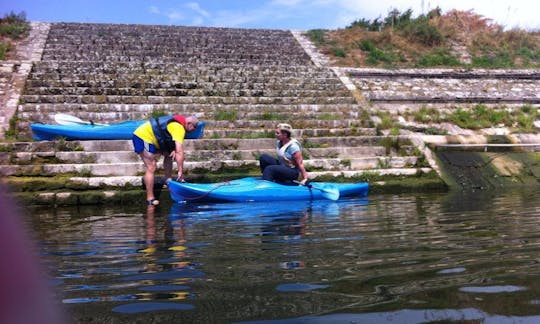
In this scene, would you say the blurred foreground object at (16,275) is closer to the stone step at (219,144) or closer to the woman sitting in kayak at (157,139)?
the woman sitting in kayak at (157,139)

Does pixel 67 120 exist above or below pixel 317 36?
below

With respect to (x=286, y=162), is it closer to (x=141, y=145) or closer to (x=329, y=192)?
(x=329, y=192)

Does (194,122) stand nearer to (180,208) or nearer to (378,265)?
(180,208)

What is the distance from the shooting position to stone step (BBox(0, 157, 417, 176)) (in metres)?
7.58

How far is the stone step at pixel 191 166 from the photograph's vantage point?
7.58 metres

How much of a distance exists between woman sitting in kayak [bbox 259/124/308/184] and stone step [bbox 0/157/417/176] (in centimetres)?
98

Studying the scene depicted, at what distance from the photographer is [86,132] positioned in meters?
8.51

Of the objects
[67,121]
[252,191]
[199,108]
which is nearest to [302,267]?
[252,191]

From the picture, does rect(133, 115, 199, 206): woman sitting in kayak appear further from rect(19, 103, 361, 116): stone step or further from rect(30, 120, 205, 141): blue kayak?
rect(19, 103, 361, 116): stone step

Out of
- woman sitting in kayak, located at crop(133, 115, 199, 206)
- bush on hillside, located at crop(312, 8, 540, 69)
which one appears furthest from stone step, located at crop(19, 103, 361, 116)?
bush on hillside, located at crop(312, 8, 540, 69)

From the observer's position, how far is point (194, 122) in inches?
293

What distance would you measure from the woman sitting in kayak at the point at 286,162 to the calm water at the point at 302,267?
76.8 inches

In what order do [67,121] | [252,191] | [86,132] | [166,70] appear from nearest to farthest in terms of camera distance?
[252,191] < [86,132] < [67,121] < [166,70]

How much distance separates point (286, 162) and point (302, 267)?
4.74 meters
